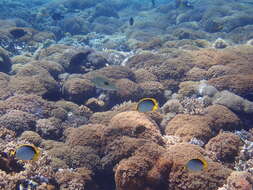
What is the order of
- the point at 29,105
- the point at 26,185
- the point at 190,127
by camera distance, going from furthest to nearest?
the point at 29,105 < the point at 190,127 < the point at 26,185

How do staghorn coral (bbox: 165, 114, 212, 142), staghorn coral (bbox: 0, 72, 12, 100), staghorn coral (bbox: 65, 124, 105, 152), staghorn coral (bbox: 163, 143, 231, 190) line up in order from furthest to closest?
1. staghorn coral (bbox: 0, 72, 12, 100)
2. staghorn coral (bbox: 165, 114, 212, 142)
3. staghorn coral (bbox: 65, 124, 105, 152)
4. staghorn coral (bbox: 163, 143, 231, 190)

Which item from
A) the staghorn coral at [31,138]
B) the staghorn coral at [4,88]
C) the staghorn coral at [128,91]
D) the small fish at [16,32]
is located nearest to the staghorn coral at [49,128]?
the staghorn coral at [31,138]

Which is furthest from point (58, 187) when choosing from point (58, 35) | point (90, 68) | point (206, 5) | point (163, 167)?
point (206, 5)

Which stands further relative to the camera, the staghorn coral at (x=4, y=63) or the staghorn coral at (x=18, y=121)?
the staghorn coral at (x=4, y=63)

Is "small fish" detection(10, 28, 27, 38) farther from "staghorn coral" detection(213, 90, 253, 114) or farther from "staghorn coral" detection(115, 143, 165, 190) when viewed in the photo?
"staghorn coral" detection(115, 143, 165, 190)

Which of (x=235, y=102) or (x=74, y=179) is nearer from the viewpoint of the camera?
(x=74, y=179)

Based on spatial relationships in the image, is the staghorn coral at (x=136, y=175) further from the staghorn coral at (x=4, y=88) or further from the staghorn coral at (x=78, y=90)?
the staghorn coral at (x=4, y=88)

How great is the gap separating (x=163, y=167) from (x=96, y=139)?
6.97 feet

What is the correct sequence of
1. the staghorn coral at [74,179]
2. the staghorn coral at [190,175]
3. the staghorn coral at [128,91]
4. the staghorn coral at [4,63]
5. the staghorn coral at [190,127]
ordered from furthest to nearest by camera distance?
the staghorn coral at [4,63], the staghorn coral at [128,91], the staghorn coral at [190,127], the staghorn coral at [74,179], the staghorn coral at [190,175]

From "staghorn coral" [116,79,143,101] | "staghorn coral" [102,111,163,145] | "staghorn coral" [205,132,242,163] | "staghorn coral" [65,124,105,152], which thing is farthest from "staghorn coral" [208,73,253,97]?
"staghorn coral" [65,124,105,152]

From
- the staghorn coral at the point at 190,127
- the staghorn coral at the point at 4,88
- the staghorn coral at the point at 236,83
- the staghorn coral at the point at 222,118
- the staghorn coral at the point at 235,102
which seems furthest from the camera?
the staghorn coral at the point at 236,83

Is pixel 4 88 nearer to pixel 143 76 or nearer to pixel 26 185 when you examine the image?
pixel 143 76

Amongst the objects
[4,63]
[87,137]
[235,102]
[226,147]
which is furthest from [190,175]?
[4,63]

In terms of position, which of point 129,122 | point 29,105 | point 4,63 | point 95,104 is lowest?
point 95,104
